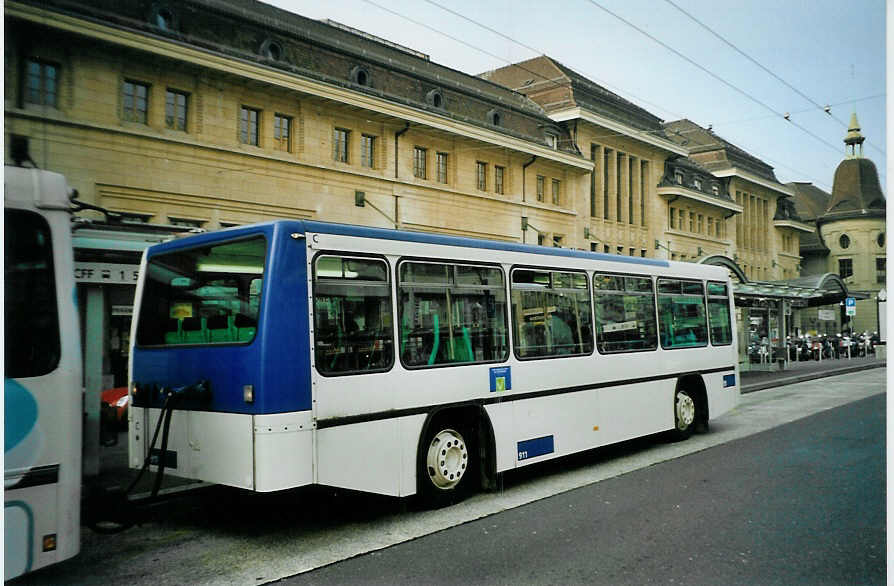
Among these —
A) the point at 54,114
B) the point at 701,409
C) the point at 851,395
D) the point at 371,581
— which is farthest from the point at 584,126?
the point at 371,581

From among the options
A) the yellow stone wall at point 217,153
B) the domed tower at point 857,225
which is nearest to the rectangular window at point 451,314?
the yellow stone wall at point 217,153

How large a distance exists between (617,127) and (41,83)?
19409 millimetres

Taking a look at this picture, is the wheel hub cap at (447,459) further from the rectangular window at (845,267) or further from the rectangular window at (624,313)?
the rectangular window at (845,267)

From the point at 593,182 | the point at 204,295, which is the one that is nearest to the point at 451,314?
the point at 204,295

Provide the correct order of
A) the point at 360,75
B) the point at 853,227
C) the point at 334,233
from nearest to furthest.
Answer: the point at 334,233 → the point at 853,227 → the point at 360,75

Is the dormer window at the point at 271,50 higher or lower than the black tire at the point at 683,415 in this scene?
higher

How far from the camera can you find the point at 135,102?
7906mm

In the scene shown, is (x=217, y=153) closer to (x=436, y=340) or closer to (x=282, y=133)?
(x=282, y=133)

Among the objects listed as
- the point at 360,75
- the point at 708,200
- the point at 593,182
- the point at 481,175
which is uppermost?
the point at 593,182

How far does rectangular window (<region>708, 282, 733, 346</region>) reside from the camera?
11.8 metres

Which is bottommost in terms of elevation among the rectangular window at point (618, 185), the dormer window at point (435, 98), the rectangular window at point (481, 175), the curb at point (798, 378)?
the curb at point (798, 378)

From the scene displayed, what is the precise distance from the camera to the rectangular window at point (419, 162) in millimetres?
12094

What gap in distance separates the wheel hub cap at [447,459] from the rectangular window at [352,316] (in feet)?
3.35

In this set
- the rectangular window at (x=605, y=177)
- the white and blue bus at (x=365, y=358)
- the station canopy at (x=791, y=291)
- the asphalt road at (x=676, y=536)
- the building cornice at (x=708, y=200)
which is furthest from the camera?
the rectangular window at (x=605, y=177)
